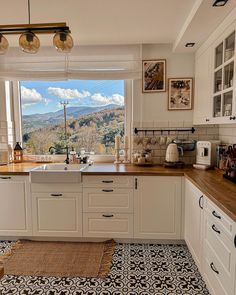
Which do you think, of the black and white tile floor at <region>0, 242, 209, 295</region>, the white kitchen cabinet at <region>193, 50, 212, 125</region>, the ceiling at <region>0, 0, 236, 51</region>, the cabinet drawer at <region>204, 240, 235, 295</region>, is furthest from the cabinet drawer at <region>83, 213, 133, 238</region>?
the ceiling at <region>0, 0, 236, 51</region>

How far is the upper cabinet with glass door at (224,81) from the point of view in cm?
191

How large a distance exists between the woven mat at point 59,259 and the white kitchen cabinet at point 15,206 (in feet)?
0.58

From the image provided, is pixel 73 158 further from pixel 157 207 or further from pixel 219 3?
pixel 219 3

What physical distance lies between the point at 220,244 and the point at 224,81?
136 centimetres

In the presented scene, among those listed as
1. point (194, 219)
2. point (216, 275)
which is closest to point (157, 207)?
point (194, 219)

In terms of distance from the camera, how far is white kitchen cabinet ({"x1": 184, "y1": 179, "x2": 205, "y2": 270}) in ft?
6.31

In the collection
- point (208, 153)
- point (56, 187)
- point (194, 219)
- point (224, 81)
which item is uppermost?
point (224, 81)

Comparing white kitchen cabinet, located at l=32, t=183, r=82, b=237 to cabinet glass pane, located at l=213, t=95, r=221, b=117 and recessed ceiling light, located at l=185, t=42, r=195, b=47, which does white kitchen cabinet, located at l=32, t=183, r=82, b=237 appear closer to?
cabinet glass pane, located at l=213, t=95, r=221, b=117

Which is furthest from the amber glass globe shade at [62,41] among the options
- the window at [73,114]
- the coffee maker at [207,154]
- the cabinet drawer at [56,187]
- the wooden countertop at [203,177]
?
the coffee maker at [207,154]

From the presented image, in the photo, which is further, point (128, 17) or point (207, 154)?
point (207, 154)

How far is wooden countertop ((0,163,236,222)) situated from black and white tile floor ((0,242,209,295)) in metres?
0.83

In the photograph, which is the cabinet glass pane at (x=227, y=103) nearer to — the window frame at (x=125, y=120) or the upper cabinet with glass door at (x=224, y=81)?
the upper cabinet with glass door at (x=224, y=81)

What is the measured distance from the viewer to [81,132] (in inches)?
131

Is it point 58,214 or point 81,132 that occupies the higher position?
point 81,132
